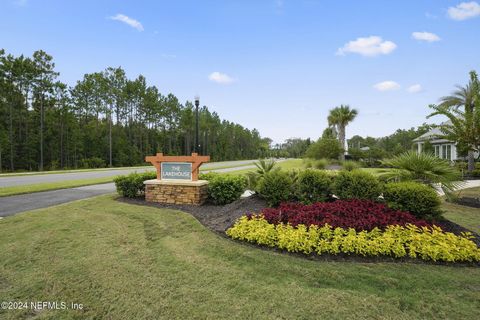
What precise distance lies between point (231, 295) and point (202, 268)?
0.73 meters

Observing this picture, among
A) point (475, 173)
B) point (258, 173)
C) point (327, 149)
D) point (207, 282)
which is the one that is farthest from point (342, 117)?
point (207, 282)

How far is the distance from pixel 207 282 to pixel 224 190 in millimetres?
4143

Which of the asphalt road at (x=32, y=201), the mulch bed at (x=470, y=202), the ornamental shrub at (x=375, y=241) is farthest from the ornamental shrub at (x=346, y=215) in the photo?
the asphalt road at (x=32, y=201)


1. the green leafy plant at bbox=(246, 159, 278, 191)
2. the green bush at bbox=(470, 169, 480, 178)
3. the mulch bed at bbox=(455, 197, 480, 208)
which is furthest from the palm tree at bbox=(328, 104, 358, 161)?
the green leafy plant at bbox=(246, 159, 278, 191)

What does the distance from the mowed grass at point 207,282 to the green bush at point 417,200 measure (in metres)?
1.41

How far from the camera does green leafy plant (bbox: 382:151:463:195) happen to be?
16.4ft

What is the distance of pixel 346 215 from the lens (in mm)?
4512

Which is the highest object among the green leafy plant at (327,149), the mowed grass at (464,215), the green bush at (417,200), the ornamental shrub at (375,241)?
the green leafy plant at (327,149)

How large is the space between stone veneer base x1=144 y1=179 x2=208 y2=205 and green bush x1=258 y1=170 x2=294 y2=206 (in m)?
1.94

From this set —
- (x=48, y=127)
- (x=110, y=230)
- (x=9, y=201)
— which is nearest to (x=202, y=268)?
(x=110, y=230)

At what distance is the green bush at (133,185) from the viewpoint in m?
7.98

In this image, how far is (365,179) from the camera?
538cm

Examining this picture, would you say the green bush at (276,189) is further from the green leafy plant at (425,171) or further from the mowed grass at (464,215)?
the mowed grass at (464,215)

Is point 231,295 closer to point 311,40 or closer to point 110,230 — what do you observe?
point 110,230
